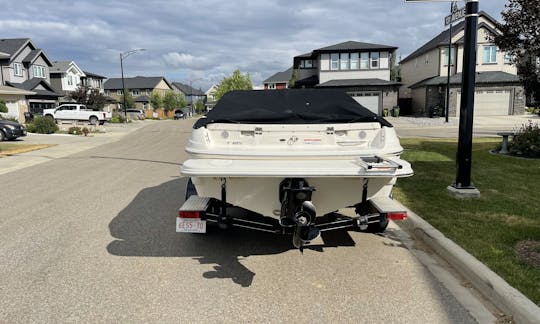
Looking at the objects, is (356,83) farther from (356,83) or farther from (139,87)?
(139,87)

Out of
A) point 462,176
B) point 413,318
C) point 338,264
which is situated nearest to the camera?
point 413,318

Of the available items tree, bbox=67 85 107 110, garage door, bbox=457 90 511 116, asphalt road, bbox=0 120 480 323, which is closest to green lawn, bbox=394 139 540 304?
asphalt road, bbox=0 120 480 323

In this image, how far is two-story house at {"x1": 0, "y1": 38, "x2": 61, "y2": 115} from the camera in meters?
45.1

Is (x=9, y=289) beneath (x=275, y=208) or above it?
beneath

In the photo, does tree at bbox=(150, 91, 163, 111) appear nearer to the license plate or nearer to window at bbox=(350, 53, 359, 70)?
window at bbox=(350, 53, 359, 70)

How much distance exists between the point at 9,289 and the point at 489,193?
712 centimetres

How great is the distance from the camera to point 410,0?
6.96m

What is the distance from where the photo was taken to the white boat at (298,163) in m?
3.77

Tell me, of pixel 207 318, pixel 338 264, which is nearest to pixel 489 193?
pixel 338 264

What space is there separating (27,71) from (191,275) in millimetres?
54486

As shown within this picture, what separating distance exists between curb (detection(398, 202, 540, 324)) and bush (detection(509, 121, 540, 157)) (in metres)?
7.74

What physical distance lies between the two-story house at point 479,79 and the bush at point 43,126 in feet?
104

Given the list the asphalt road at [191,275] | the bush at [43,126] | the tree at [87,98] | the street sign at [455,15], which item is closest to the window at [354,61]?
the tree at [87,98]

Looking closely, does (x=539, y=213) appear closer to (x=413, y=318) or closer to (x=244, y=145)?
(x=413, y=318)
